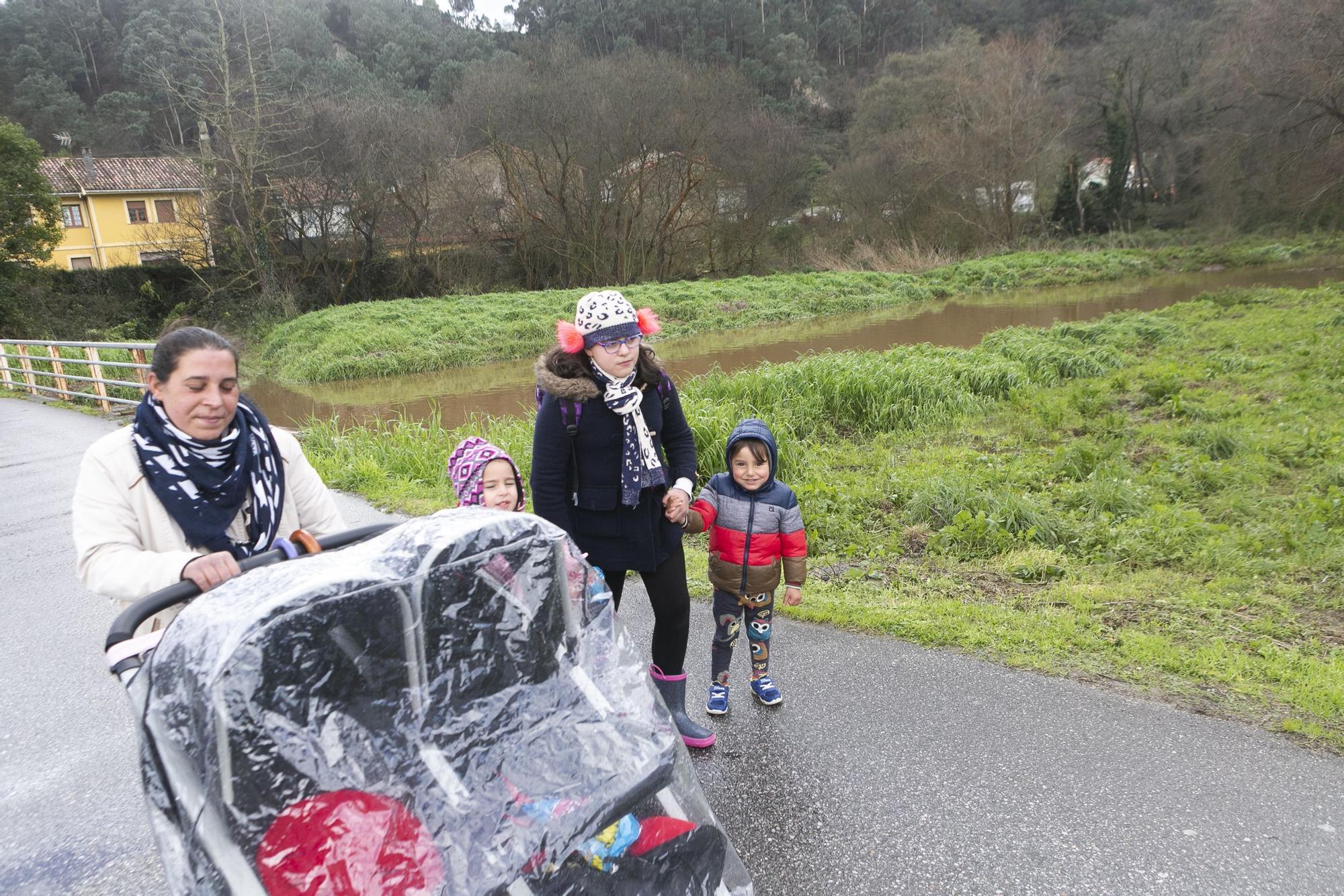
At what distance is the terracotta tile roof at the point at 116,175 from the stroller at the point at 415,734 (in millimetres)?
45856

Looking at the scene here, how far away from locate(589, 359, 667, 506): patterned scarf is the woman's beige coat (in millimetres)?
1272

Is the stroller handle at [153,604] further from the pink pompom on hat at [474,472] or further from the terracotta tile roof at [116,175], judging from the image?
the terracotta tile roof at [116,175]

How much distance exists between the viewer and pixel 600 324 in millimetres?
2967

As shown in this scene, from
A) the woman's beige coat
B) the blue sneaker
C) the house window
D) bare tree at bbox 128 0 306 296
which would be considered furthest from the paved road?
the house window

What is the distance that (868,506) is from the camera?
6.56 meters

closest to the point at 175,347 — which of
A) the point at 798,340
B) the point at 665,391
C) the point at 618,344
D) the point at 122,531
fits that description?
the point at 122,531

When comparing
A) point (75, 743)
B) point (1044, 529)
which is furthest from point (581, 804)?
point (1044, 529)

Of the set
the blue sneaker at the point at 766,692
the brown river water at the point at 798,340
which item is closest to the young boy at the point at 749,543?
the blue sneaker at the point at 766,692

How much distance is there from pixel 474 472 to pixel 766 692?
1.61 metres

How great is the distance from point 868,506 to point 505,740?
16.5 feet

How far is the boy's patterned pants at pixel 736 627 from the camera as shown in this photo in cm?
357

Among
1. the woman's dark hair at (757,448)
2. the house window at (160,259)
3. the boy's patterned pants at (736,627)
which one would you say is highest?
the house window at (160,259)

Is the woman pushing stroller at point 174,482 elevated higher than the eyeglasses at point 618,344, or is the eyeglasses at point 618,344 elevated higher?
the eyeglasses at point 618,344

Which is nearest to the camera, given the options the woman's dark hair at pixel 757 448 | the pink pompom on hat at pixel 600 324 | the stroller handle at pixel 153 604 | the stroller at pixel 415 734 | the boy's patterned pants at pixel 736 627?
the stroller at pixel 415 734
